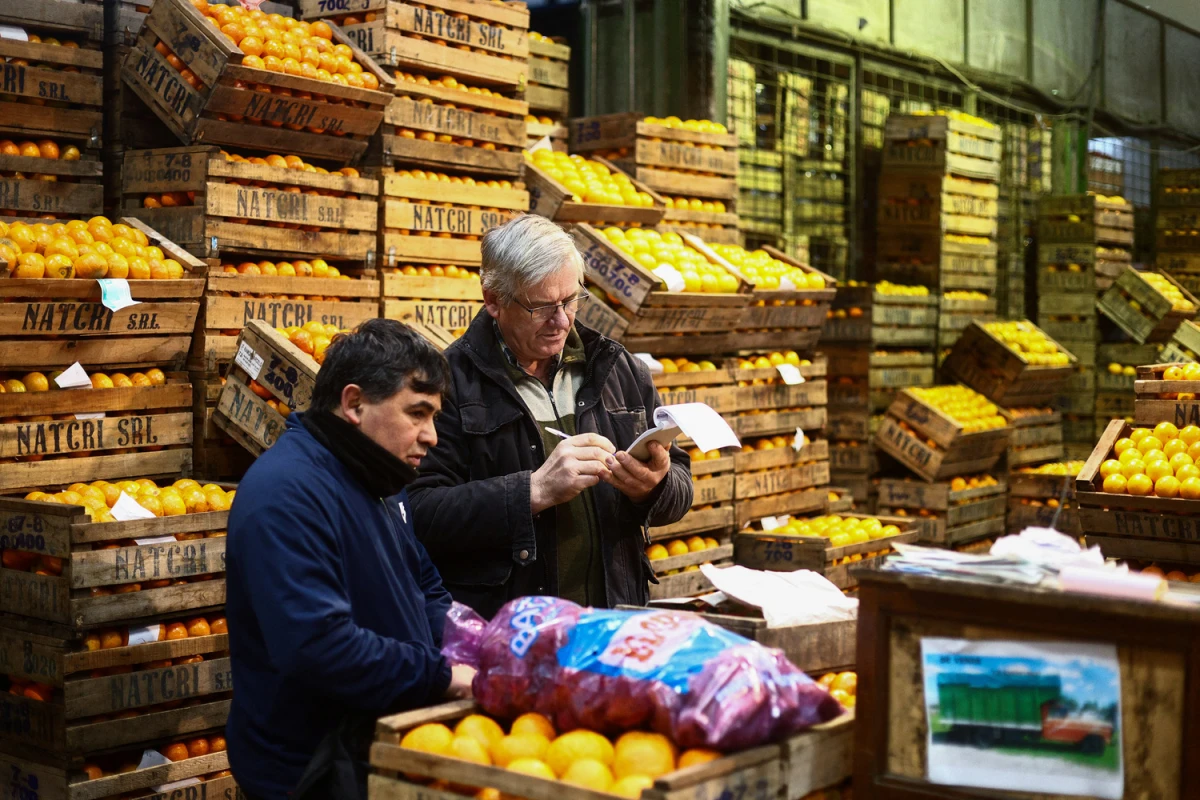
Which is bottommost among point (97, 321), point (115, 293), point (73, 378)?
point (73, 378)

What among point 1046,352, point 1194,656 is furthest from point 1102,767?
point 1046,352

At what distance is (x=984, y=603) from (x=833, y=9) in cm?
999

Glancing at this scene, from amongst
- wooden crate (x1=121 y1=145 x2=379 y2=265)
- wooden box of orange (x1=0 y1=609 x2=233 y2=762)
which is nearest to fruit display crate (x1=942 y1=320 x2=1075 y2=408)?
wooden crate (x1=121 y1=145 x2=379 y2=265)

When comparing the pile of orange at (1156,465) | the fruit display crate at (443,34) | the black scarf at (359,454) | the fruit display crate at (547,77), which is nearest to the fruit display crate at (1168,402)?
the pile of orange at (1156,465)

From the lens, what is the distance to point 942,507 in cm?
933

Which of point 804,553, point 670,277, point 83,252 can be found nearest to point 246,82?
point 83,252

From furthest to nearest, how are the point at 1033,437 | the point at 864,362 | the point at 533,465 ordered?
the point at 1033,437, the point at 864,362, the point at 533,465

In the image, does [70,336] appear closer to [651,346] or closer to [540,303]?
[540,303]

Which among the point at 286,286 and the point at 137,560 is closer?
the point at 137,560

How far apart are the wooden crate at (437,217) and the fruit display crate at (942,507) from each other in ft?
13.3

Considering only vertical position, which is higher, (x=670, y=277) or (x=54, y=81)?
(x=54, y=81)

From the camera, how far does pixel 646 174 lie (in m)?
7.95

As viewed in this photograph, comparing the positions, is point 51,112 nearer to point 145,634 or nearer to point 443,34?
point 443,34

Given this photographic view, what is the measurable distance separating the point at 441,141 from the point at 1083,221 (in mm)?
7881
